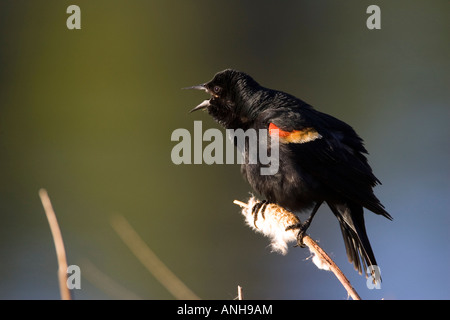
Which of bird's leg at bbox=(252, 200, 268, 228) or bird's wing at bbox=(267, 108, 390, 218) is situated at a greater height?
bird's wing at bbox=(267, 108, 390, 218)

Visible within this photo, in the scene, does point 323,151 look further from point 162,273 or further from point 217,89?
point 162,273

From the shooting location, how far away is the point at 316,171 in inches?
107

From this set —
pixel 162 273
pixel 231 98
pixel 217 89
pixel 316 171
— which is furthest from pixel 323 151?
pixel 162 273

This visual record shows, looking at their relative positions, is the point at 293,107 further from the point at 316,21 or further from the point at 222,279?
the point at 316,21

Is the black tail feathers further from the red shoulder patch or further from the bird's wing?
the red shoulder patch

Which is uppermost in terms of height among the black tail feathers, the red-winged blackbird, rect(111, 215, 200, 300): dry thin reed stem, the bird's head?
the bird's head

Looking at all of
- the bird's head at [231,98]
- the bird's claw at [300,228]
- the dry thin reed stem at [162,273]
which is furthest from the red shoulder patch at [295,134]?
the dry thin reed stem at [162,273]

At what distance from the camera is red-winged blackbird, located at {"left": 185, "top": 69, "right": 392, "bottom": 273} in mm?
2664

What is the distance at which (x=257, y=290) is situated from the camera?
5.11 meters

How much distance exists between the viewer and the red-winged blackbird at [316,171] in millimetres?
2664

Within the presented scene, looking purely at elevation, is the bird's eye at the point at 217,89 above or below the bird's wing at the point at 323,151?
above

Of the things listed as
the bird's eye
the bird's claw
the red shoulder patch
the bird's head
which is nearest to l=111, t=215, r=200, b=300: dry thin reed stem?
the bird's claw

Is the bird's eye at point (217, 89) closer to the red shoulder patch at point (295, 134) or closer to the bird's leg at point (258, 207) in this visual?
the red shoulder patch at point (295, 134)
